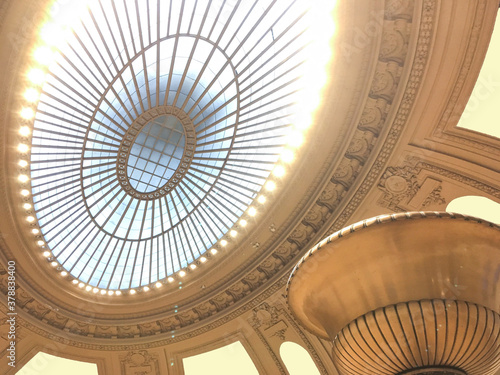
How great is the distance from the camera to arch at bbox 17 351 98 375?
11.9 meters

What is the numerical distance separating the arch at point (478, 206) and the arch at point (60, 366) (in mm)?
9883

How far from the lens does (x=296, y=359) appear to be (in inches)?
449

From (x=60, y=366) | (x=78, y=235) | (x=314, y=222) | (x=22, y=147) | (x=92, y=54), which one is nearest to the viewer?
(x=92, y=54)

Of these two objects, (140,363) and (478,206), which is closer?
(478,206)

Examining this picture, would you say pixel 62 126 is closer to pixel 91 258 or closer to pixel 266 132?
pixel 91 258

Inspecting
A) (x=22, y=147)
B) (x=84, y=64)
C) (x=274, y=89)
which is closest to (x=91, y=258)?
(x=22, y=147)

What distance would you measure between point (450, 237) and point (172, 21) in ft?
22.5

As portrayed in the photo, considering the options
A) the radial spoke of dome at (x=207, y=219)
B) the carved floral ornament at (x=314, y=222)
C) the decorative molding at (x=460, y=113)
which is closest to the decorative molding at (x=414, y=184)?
the carved floral ornament at (x=314, y=222)

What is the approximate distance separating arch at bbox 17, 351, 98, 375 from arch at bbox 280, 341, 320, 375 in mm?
5123

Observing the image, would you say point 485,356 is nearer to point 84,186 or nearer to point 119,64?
point 119,64

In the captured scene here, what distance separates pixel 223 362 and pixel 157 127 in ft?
21.0

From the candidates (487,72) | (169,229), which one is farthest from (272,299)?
(487,72)

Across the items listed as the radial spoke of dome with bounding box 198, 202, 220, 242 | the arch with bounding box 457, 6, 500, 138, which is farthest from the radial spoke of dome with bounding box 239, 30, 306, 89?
the radial spoke of dome with bounding box 198, 202, 220, 242

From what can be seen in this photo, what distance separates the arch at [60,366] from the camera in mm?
11930
